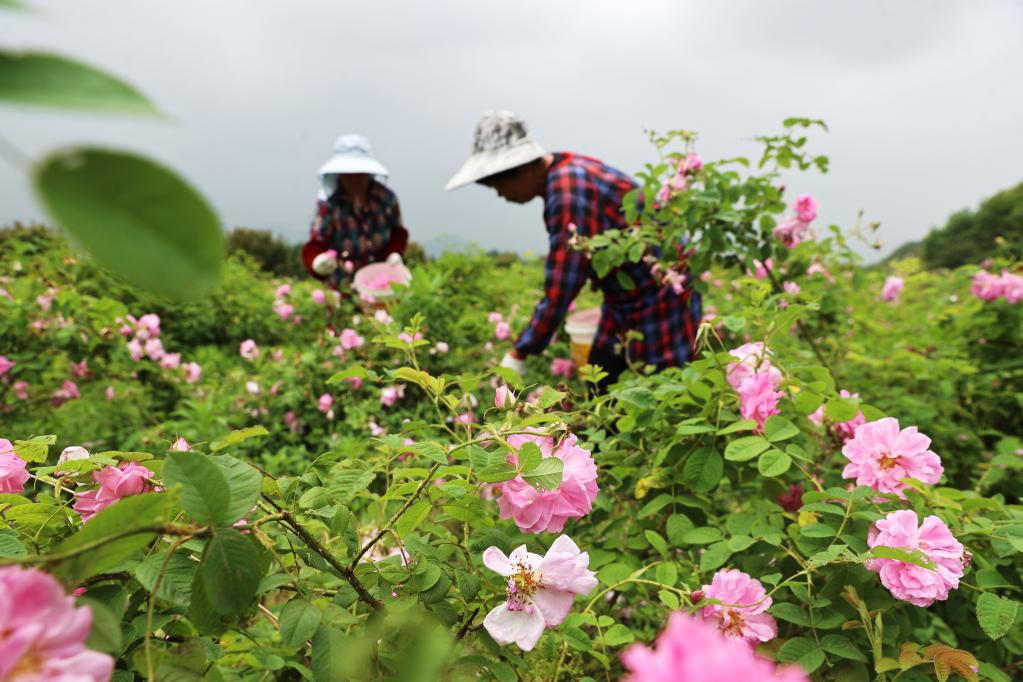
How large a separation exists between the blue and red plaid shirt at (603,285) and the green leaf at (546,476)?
1468 mm

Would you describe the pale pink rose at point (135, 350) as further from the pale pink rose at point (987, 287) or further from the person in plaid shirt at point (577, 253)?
the pale pink rose at point (987, 287)

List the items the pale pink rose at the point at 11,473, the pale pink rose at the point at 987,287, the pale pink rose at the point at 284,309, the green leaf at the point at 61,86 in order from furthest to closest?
the pale pink rose at the point at 284,309
the pale pink rose at the point at 987,287
the pale pink rose at the point at 11,473
the green leaf at the point at 61,86

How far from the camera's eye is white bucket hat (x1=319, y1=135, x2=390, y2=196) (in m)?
3.73

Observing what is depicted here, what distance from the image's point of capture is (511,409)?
90 centimetres

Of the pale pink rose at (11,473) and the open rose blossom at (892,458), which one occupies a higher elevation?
the pale pink rose at (11,473)

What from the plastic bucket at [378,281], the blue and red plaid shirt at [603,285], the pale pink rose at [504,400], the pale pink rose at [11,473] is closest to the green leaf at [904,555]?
the pale pink rose at [504,400]

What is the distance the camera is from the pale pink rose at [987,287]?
2619mm

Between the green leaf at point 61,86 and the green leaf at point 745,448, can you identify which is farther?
the green leaf at point 745,448

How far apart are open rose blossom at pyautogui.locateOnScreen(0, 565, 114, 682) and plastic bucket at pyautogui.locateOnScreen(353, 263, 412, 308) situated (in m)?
3.23

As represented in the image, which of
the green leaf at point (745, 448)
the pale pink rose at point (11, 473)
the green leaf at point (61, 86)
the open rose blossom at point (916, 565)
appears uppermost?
the green leaf at point (61, 86)

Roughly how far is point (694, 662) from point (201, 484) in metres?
0.38

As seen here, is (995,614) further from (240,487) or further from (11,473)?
(11,473)

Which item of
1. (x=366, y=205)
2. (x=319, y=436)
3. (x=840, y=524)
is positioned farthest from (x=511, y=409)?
(x=366, y=205)

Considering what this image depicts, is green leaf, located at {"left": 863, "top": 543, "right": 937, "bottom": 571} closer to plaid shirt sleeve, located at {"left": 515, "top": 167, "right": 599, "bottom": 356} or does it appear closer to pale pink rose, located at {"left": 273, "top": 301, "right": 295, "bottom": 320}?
plaid shirt sleeve, located at {"left": 515, "top": 167, "right": 599, "bottom": 356}
